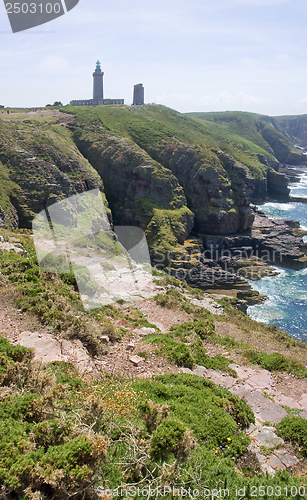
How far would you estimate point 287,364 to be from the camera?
970 centimetres

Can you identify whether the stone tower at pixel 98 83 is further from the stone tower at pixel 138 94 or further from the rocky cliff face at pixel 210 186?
the rocky cliff face at pixel 210 186

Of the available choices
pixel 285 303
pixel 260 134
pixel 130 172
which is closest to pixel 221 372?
pixel 285 303

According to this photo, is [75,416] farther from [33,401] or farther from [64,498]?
[64,498]

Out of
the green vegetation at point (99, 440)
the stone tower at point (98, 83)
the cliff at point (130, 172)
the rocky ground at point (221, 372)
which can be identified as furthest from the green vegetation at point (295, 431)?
the stone tower at point (98, 83)

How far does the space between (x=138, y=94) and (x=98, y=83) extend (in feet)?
33.8

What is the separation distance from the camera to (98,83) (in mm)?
77562

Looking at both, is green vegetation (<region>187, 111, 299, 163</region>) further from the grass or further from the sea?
the grass

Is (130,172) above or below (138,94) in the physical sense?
below

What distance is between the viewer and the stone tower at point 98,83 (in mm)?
76938

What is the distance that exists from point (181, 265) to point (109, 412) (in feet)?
107

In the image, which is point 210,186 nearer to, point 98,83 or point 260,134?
point 98,83

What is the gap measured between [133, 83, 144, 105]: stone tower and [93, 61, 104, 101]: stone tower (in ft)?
28.2

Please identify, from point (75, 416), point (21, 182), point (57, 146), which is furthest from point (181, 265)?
point (75, 416)

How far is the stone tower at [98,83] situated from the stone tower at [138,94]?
858 cm
